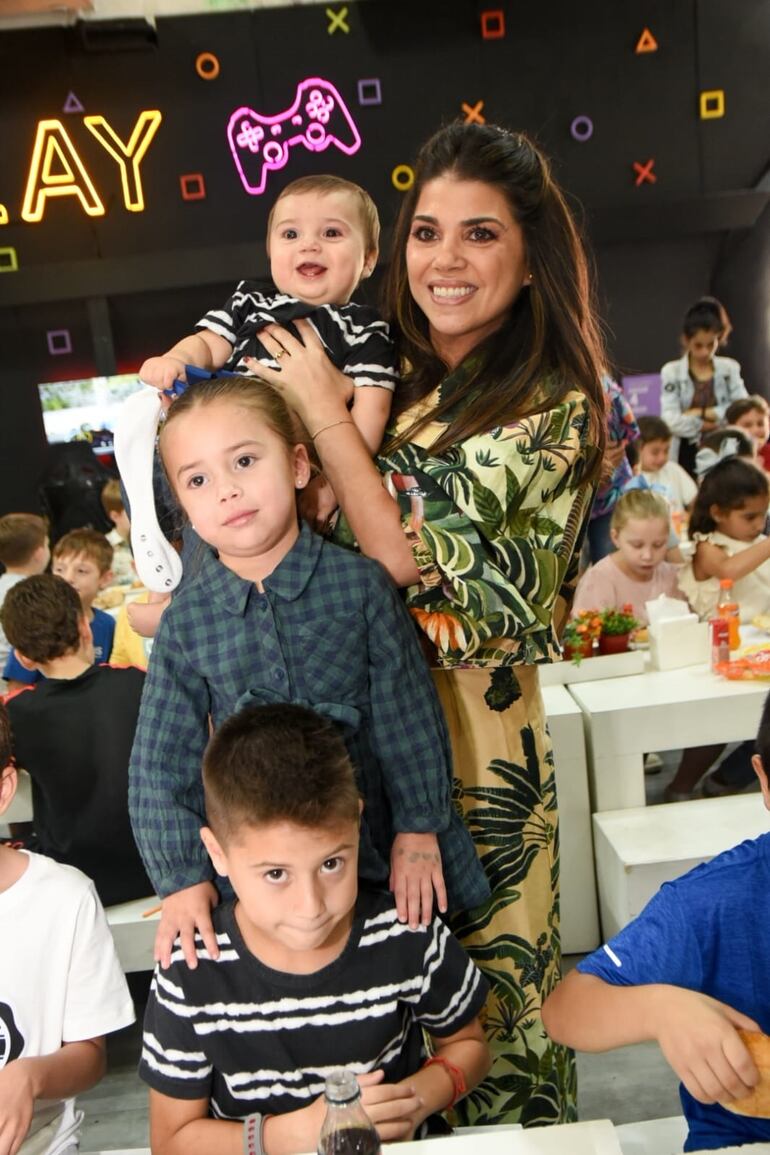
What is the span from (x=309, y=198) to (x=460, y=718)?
86 cm

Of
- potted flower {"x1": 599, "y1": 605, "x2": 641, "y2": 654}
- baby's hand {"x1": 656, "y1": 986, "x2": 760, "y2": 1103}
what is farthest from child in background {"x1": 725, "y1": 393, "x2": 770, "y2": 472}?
baby's hand {"x1": 656, "y1": 986, "x2": 760, "y2": 1103}

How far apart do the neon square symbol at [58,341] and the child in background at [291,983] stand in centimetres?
780

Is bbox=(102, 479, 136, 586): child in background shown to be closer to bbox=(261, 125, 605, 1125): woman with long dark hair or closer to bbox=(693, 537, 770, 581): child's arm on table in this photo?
bbox=(693, 537, 770, 581): child's arm on table

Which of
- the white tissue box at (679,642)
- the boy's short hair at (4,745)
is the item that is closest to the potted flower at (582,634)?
the white tissue box at (679,642)

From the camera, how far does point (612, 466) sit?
2.39m

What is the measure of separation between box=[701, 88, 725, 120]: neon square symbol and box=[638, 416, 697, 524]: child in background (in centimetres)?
311

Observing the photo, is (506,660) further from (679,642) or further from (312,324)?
(679,642)

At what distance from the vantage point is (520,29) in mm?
7910

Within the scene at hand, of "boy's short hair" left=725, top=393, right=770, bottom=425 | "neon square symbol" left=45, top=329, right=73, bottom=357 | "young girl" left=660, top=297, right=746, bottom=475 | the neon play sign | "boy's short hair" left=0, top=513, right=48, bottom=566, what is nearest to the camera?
"boy's short hair" left=0, top=513, right=48, bottom=566

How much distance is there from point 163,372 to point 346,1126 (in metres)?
1.03

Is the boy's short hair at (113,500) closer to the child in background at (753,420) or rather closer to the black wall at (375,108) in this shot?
the black wall at (375,108)

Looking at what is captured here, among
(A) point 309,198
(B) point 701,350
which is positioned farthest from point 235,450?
(B) point 701,350

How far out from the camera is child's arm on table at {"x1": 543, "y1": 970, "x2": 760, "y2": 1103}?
4.01 ft

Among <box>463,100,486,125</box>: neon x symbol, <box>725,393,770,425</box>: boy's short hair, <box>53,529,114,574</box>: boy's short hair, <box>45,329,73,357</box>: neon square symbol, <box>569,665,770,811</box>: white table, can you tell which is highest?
<box>463,100,486,125</box>: neon x symbol
